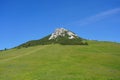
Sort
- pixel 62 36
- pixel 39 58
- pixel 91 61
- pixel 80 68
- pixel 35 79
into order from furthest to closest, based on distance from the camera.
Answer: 1. pixel 62 36
2. pixel 39 58
3. pixel 91 61
4. pixel 80 68
5. pixel 35 79

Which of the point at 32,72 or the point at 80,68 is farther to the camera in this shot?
the point at 80,68

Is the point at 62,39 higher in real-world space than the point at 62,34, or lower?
lower

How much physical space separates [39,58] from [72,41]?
4729cm

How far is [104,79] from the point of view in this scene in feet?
178

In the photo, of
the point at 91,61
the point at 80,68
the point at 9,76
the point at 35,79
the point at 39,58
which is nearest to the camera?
the point at 35,79

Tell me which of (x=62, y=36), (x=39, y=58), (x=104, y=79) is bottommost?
(x=104, y=79)

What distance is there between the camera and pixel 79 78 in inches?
2168

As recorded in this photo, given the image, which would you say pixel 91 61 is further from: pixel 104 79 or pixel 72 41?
pixel 72 41

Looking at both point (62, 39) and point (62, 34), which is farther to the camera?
point (62, 34)

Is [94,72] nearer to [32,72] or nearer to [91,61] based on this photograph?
[32,72]

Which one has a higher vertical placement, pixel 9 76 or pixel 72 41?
pixel 72 41

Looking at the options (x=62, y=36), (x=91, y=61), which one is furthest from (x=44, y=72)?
(x=62, y=36)

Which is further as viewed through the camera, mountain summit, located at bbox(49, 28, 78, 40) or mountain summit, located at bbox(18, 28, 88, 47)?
mountain summit, located at bbox(49, 28, 78, 40)

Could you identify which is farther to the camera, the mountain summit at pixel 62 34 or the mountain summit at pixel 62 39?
the mountain summit at pixel 62 34
